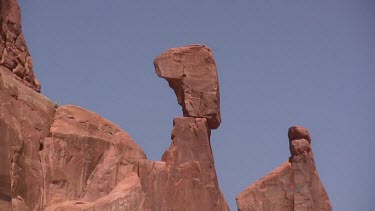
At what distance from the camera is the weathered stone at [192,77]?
140 ft

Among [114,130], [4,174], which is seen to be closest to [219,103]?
[114,130]

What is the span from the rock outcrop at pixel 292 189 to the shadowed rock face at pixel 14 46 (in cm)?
2269

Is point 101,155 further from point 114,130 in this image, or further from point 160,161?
point 160,161

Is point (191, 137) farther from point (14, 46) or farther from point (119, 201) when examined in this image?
point (14, 46)

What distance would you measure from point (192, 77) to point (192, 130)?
3217 mm

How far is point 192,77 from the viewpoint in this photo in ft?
141

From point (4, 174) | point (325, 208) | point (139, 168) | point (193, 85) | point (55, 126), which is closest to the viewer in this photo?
point (4, 174)

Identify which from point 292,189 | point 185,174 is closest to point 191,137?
point 185,174

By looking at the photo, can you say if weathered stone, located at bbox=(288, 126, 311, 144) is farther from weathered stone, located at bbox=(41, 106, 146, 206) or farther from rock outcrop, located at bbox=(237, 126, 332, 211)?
weathered stone, located at bbox=(41, 106, 146, 206)

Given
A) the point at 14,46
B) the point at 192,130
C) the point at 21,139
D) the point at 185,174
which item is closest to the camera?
the point at 21,139

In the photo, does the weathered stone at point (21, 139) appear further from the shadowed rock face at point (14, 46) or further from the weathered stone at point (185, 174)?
the weathered stone at point (185, 174)

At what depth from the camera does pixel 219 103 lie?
44.6m

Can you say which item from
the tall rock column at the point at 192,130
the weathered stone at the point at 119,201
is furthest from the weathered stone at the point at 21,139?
the tall rock column at the point at 192,130

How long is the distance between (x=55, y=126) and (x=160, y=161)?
772cm
